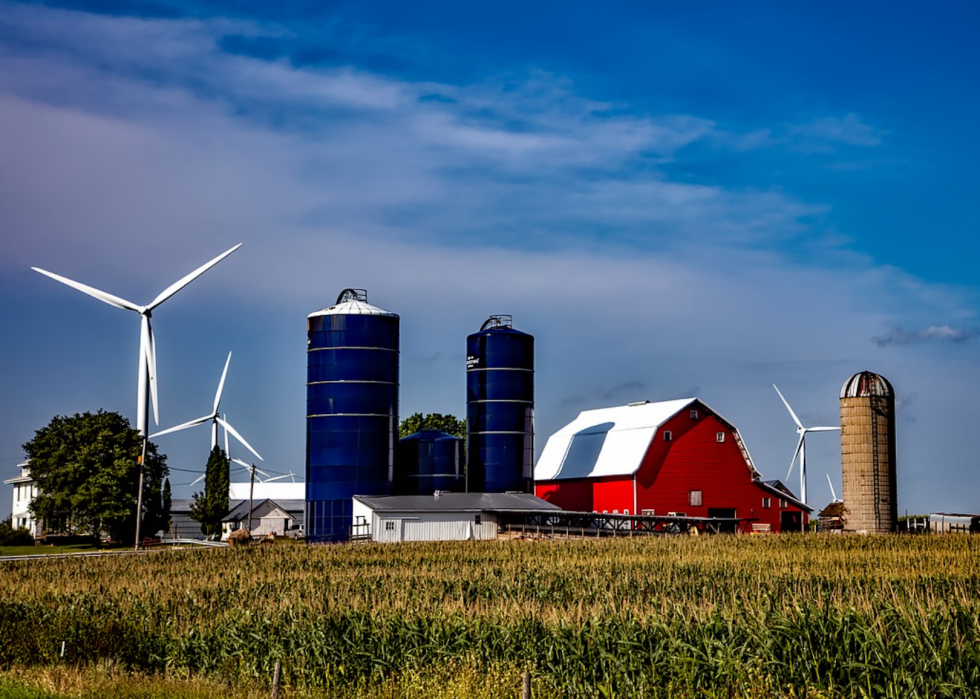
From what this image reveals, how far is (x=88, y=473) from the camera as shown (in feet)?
271

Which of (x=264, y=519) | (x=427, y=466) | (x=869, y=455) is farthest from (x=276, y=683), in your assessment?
(x=264, y=519)

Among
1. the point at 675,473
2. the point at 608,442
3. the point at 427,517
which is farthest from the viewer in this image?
the point at 608,442

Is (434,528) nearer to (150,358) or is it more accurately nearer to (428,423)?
(150,358)

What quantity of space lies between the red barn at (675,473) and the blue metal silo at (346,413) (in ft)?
46.4

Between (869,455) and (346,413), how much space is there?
28928 mm

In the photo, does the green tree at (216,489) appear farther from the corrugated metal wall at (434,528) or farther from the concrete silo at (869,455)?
the concrete silo at (869,455)

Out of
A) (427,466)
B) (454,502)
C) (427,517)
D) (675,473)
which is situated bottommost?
(427,517)

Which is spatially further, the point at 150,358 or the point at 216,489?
the point at 216,489

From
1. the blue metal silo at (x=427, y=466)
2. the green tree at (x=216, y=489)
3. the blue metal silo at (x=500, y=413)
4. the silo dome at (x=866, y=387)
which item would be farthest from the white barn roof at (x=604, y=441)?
the green tree at (x=216, y=489)

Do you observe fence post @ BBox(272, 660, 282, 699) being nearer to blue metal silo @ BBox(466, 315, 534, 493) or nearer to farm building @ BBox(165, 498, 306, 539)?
blue metal silo @ BBox(466, 315, 534, 493)

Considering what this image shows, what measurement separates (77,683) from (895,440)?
49913mm

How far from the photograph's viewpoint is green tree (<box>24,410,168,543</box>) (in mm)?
81375

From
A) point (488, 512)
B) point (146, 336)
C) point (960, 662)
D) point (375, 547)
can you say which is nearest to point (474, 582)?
point (960, 662)

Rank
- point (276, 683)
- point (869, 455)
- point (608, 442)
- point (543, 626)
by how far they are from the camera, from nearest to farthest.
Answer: point (276, 683) < point (543, 626) < point (869, 455) < point (608, 442)
